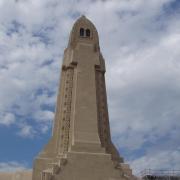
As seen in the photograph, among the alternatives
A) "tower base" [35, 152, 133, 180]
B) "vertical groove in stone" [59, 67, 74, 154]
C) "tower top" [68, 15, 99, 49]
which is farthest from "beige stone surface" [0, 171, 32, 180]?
"tower top" [68, 15, 99, 49]

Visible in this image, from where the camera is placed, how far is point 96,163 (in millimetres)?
28234

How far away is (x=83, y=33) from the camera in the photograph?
117ft

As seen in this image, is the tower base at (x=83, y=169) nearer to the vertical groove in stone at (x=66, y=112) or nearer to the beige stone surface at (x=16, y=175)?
the vertical groove in stone at (x=66, y=112)

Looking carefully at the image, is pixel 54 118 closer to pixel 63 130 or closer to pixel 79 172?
pixel 63 130

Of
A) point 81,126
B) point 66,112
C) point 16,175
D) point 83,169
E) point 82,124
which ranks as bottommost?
point 83,169

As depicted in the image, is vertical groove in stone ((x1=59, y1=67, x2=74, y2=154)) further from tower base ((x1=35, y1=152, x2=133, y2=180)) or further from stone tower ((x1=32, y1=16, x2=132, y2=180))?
tower base ((x1=35, y1=152, x2=133, y2=180))

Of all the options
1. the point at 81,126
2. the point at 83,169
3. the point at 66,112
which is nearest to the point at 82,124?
the point at 81,126

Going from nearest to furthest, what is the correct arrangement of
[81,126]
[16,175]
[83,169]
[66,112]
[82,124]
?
[83,169] < [81,126] < [82,124] < [66,112] < [16,175]

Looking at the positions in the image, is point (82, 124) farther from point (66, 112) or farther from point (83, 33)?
point (83, 33)

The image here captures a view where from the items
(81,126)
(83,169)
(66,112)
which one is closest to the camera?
(83,169)

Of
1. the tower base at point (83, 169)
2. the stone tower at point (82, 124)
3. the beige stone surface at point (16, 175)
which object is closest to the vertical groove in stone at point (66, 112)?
the stone tower at point (82, 124)

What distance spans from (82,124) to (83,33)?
32.9 ft

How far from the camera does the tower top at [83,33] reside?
3494cm

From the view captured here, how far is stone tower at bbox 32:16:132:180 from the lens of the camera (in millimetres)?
27916
